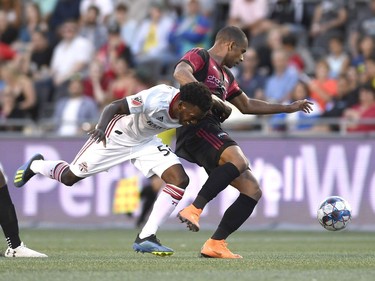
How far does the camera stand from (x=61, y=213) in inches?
713

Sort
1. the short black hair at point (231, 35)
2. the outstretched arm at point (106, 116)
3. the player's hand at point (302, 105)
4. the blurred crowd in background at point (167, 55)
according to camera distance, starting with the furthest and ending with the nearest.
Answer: the blurred crowd in background at point (167, 55)
the player's hand at point (302, 105)
the short black hair at point (231, 35)
the outstretched arm at point (106, 116)

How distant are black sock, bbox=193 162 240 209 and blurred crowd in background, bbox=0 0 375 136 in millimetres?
7342

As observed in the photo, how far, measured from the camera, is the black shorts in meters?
10.6

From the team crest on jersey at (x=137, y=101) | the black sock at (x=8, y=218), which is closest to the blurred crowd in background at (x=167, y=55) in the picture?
the team crest on jersey at (x=137, y=101)

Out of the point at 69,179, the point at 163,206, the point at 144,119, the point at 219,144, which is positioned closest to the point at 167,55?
the point at 69,179

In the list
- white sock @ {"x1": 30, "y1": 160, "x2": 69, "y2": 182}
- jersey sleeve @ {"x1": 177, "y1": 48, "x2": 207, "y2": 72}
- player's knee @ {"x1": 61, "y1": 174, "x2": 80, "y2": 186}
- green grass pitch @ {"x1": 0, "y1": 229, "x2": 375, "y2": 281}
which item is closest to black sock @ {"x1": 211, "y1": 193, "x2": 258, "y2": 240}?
green grass pitch @ {"x1": 0, "y1": 229, "x2": 375, "y2": 281}

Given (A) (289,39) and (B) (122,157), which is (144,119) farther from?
(A) (289,39)

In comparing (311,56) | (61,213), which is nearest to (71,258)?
(61,213)

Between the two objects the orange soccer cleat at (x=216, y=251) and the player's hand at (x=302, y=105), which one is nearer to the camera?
the orange soccer cleat at (x=216, y=251)

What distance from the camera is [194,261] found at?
9.88m

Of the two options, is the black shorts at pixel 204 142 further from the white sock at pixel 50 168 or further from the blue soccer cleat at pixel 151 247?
the white sock at pixel 50 168

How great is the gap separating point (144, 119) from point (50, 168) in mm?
1435

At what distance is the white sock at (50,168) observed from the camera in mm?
11438

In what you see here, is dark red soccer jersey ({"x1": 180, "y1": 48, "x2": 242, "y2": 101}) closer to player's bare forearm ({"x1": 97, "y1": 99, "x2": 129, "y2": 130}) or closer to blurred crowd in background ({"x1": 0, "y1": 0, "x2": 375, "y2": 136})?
player's bare forearm ({"x1": 97, "y1": 99, "x2": 129, "y2": 130})
